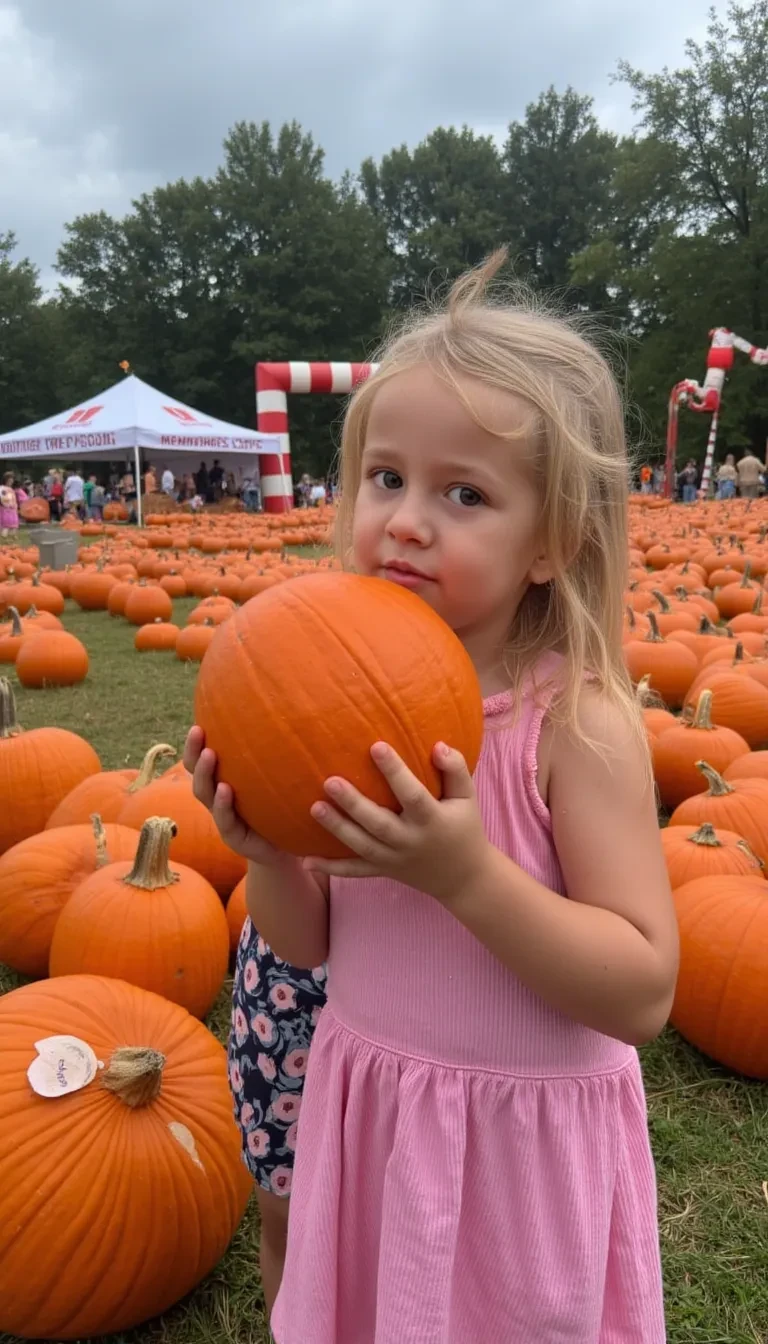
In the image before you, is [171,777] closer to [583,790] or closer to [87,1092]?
[87,1092]

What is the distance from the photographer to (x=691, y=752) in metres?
4.42

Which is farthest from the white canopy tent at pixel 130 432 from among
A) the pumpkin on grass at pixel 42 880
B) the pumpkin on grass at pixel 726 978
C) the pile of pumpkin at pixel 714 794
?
the pumpkin on grass at pixel 726 978

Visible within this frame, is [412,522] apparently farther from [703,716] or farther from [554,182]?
[554,182]

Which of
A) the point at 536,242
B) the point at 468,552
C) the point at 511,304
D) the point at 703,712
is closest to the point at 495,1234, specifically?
the point at 468,552

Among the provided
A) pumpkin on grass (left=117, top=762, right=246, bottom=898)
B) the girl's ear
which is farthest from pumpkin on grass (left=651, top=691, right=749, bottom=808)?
the girl's ear

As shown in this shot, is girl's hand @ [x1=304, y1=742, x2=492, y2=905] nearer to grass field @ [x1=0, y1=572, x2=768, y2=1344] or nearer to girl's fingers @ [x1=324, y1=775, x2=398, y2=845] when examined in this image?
girl's fingers @ [x1=324, y1=775, x2=398, y2=845]

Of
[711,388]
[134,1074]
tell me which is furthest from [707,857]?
[711,388]

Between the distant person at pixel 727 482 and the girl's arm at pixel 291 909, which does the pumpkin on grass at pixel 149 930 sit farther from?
the distant person at pixel 727 482

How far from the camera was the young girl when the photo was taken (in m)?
1.28

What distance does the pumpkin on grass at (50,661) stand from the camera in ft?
23.9

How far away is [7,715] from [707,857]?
3.05m

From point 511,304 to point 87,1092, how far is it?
1.81 m

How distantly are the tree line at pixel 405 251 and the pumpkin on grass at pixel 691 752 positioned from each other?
3687 cm

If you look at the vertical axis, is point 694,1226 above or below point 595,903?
below
